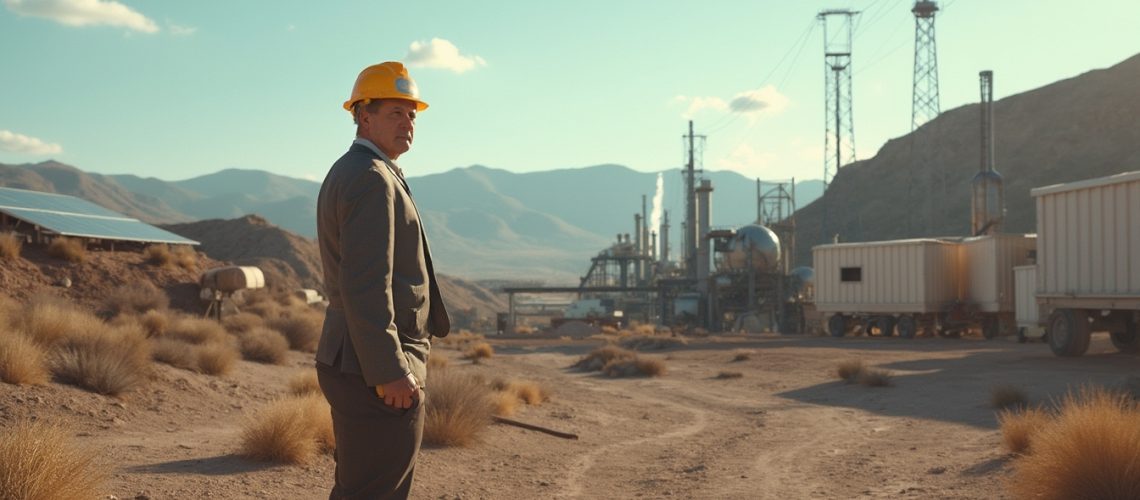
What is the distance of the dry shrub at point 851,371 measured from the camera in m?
18.0

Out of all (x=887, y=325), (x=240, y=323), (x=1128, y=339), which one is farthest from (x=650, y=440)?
(x=887, y=325)

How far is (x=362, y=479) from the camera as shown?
3.82 m

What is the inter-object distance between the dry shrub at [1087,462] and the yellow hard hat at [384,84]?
4.37 metres

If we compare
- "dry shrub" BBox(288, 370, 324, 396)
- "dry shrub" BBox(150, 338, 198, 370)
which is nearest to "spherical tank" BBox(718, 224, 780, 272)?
"dry shrub" BBox(150, 338, 198, 370)

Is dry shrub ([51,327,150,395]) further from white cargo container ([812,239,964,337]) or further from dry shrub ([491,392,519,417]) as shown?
white cargo container ([812,239,964,337])

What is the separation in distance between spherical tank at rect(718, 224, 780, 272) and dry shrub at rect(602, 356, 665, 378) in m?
26.5

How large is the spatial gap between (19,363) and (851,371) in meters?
13.1

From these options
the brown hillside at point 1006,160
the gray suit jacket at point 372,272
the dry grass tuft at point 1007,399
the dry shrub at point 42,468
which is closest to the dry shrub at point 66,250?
the dry grass tuft at point 1007,399

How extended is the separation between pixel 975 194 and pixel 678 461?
1196 inches

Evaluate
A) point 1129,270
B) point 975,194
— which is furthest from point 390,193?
point 975,194

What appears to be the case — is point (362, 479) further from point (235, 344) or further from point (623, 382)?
point (623, 382)

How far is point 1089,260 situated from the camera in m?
19.5

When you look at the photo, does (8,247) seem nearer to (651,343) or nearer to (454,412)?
(454,412)

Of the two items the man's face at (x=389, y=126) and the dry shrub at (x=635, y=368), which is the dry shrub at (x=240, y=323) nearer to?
the dry shrub at (x=635, y=368)
